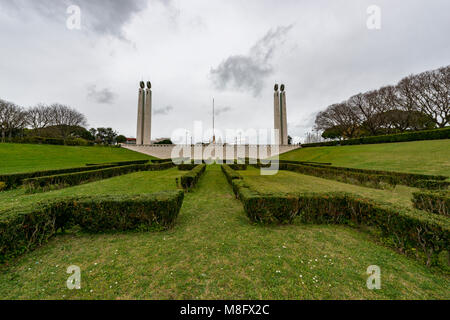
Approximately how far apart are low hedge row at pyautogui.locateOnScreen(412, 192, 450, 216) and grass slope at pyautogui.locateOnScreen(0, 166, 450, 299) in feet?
11.4

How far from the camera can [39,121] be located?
41.0 m

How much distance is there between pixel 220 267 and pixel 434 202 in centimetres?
698

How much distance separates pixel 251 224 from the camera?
4.55 metres

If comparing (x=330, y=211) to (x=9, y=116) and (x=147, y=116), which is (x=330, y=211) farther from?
(x=9, y=116)

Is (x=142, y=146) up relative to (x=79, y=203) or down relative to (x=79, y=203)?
up

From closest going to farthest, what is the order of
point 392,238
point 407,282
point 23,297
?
1. point 23,297
2. point 407,282
3. point 392,238

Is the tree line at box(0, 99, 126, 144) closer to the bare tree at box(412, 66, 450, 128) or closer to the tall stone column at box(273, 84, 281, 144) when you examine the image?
the tall stone column at box(273, 84, 281, 144)

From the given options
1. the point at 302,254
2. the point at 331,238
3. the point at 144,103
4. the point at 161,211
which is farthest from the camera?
the point at 144,103

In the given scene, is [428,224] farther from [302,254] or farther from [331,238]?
[302,254]

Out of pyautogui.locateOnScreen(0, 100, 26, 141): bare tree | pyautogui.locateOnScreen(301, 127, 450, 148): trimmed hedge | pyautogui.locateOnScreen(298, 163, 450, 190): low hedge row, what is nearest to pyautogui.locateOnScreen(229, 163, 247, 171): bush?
pyautogui.locateOnScreen(298, 163, 450, 190): low hedge row

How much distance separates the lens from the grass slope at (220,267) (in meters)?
2.25
